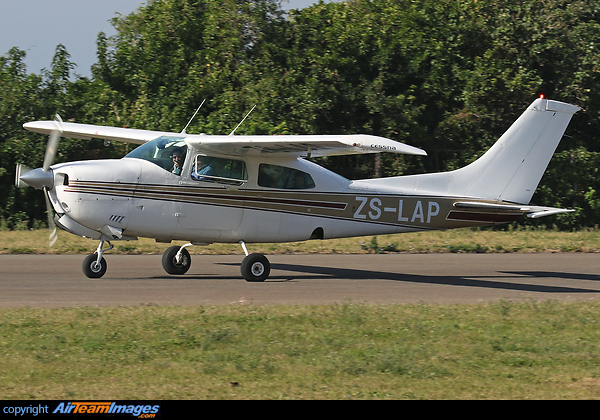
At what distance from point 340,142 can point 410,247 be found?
7336mm

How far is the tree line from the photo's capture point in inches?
963

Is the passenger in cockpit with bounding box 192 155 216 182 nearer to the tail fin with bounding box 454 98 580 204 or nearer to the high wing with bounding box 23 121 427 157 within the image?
the high wing with bounding box 23 121 427 157

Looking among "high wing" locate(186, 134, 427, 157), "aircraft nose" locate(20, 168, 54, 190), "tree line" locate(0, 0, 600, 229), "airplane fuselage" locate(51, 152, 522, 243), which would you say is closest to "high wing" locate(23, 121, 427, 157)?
Result: "high wing" locate(186, 134, 427, 157)

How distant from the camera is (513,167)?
13.6m

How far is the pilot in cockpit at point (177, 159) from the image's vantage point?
37.6 feet

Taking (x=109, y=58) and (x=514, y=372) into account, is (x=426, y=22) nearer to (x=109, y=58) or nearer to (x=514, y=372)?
(x=109, y=58)

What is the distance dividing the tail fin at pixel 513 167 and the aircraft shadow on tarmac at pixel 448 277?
158 cm

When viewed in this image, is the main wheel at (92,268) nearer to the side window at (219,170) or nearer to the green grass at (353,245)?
the side window at (219,170)

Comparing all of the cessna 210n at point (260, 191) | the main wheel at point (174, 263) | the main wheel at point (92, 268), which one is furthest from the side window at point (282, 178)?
the main wheel at point (92, 268)

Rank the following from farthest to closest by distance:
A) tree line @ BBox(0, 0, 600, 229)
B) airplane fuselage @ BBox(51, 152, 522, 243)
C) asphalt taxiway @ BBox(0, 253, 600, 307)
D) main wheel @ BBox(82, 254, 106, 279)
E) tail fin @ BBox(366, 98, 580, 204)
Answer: tree line @ BBox(0, 0, 600, 229)
tail fin @ BBox(366, 98, 580, 204)
main wheel @ BBox(82, 254, 106, 279)
airplane fuselage @ BBox(51, 152, 522, 243)
asphalt taxiway @ BBox(0, 253, 600, 307)

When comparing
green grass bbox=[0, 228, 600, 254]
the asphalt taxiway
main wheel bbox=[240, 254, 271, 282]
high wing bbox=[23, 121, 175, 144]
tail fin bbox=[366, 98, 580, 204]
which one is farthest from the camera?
green grass bbox=[0, 228, 600, 254]

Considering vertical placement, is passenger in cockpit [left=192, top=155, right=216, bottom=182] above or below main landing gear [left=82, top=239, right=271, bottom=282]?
above

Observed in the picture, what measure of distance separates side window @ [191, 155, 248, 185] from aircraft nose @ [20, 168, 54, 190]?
2213mm

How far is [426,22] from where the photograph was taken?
2744cm
